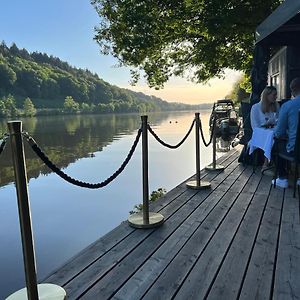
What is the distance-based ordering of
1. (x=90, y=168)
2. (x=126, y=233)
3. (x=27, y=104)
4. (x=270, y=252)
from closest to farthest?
(x=270, y=252), (x=126, y=233), (x=90, y=168), (x=27, y=104)

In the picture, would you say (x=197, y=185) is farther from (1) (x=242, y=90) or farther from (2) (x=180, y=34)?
(1) (x=242, y=90)

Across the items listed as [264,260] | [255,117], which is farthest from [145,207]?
[255,117]

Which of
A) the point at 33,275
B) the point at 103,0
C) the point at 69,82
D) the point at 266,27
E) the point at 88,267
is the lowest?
the point at 88,267

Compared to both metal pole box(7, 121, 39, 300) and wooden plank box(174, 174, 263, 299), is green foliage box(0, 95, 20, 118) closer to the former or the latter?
wooden plank box(174, 174, 263, 299)

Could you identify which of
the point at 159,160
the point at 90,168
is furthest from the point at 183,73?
the point at 90,168

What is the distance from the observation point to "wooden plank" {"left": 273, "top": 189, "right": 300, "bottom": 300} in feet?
8.26

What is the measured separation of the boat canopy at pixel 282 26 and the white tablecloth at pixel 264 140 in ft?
5.61

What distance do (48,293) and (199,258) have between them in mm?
1300

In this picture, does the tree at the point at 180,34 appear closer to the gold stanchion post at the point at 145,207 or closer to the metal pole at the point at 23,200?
the gold stanchion post at the point at 145,207

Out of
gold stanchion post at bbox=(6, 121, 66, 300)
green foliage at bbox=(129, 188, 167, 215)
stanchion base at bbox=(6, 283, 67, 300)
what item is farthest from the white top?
gold stanchion post at bbox=(6, 121, 66, 300)

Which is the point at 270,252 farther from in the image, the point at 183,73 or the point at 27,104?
the point at 27,104

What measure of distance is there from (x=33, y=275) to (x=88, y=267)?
2.45 ft

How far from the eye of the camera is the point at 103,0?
1545cm

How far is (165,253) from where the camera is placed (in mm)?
3258
